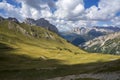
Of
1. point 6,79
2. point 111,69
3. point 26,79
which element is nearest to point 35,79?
point 26,79

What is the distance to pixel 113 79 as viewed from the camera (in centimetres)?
5847

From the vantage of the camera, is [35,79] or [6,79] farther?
[6,79]

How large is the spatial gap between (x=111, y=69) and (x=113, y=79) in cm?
2640

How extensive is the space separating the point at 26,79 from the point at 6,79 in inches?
370

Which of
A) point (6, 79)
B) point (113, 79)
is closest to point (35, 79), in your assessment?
point (6, 79)

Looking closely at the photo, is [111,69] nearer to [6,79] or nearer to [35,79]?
[35,79]

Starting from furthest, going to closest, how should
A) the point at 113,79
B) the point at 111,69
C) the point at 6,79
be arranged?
the point at 6,79 → the point at 111,69 → the point at 113,79

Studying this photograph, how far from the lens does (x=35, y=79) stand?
97312 millimetres

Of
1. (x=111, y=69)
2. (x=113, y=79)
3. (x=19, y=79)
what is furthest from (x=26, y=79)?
(x=113, y=79)

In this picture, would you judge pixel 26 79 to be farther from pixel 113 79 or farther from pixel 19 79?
pixel 113 79

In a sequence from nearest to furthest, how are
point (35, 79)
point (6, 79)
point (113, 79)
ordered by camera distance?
point (113, 79) < point (35, 79) < point (6, 79)

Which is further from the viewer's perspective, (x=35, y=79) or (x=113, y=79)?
(x=35, y=79)

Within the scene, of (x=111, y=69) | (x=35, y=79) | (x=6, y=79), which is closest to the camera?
(x=111, y=69)

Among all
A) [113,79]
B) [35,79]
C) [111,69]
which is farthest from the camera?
[35,79]
